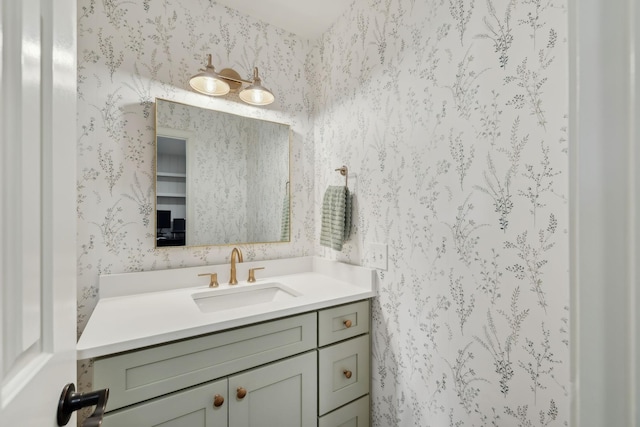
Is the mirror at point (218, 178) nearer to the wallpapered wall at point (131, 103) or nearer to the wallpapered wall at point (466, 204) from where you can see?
the wallpapered wall at point (131, 103)

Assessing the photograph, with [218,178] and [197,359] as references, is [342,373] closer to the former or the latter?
[197,359]

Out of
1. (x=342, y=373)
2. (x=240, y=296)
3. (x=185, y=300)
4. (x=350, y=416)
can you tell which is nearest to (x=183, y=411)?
(x=185, y=300)

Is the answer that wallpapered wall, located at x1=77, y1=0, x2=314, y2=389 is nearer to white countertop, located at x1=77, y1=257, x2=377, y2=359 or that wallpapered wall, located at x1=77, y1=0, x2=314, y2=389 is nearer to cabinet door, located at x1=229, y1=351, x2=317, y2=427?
white countertop, located at x1=77, y1=257, x2=377, y2=359

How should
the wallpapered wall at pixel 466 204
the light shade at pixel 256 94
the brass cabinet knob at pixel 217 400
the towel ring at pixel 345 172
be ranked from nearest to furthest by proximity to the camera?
the wallpapered wall at pixel 466 204, the brass cabinet knob at pixel 217 400, the light shade at pixel 256 94, the towel ring at pixel 345 172

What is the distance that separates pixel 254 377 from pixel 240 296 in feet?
1.65

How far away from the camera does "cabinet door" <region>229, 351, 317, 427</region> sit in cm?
108

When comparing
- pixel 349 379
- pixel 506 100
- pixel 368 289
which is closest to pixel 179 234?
pixel 368 289

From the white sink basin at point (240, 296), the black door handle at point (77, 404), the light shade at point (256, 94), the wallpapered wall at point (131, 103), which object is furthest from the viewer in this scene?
the light shade at point (256, 94)

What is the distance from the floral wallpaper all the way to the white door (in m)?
1.02

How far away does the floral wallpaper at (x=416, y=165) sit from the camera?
2.91 ft

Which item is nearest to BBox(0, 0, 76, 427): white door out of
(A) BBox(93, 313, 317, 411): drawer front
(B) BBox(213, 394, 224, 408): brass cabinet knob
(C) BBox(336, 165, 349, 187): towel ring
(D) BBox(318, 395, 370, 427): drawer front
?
(A) BBox(93, 313, 317, 411): drawer front

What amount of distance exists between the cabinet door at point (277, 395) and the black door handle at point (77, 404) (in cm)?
66

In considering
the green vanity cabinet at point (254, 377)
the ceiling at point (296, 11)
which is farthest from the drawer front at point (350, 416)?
the ceiling at point (296, 11)

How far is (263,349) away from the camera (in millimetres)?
1137
